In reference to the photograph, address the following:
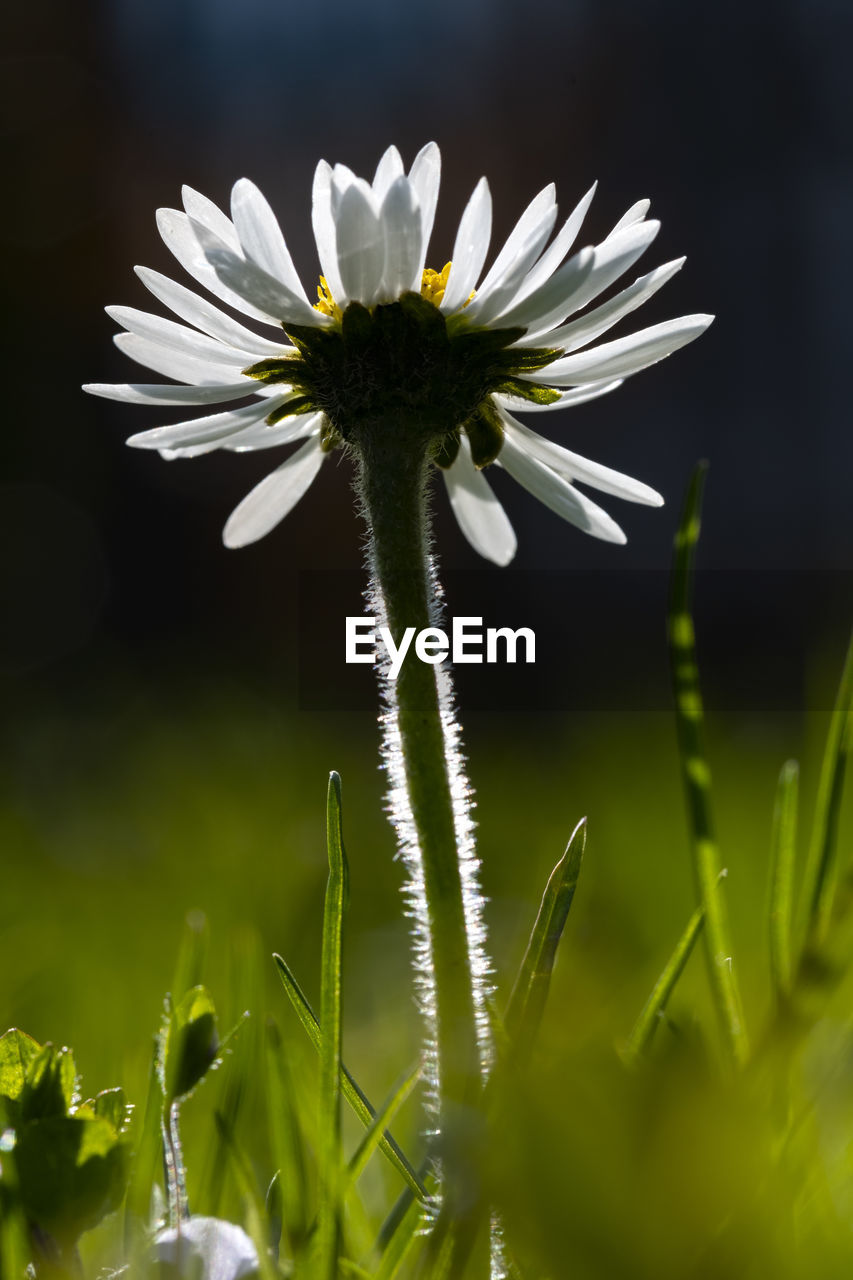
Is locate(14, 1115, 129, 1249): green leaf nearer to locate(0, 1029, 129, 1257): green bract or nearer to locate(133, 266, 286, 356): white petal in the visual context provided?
locate(0, 1029, 129, 1257): green bract

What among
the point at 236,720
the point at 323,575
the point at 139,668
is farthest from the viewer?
the point at 323,575

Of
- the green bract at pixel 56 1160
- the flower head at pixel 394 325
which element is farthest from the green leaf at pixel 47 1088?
the flower head at pixel 394 325

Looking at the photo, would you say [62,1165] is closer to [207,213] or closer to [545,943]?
[545,943]

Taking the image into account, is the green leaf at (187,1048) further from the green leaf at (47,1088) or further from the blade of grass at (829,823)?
the blade of grass at (829,823)

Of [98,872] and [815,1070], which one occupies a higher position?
[815,1070]

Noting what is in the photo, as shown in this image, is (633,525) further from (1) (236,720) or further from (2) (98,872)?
(2) (98,872)

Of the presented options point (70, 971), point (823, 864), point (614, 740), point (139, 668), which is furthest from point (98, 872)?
point (139, 668)
